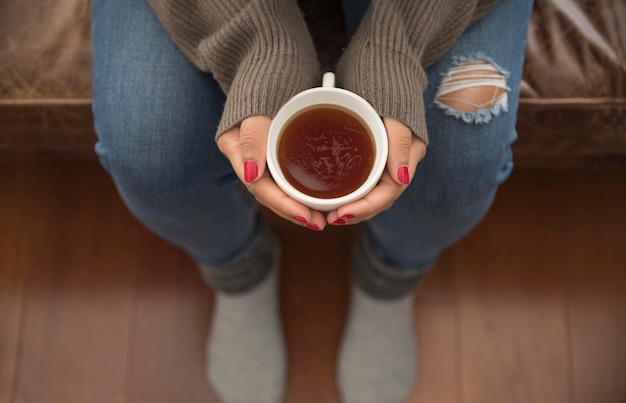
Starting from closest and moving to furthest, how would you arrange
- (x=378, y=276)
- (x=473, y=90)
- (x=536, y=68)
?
(x=473, y=90)
(x=536, y=68)
(x=378, y=276)

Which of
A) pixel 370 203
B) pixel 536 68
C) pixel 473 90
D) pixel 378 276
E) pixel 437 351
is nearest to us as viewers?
pixel 370 203

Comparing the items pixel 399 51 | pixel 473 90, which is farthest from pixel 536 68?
pixel 399 51

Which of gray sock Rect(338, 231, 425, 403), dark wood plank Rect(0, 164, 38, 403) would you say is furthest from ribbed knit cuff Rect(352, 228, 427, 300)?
dark wood plank Rect(0, 164, 38, 403)

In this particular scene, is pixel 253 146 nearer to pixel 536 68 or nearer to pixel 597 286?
pixel 536 68

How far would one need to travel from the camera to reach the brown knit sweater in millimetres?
581

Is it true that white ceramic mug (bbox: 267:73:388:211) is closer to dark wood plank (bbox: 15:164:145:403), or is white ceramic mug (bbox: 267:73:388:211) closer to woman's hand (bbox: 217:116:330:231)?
woman's hand (bbox: 217:116:330:231)

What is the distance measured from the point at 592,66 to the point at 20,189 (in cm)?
114

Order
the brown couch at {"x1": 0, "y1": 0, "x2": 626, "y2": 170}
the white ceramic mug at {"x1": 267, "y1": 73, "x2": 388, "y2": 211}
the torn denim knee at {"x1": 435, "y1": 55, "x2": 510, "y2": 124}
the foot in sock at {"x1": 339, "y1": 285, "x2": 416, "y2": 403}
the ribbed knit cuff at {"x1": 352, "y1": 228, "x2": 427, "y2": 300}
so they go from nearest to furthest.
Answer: the white ceramic mug at {"x1": 267, "y1": 73, "x2": 388, "y2": 211} < the torn denim knee at {"x1": 435, "y1": 55, "x2": 510, "y2": 124} < the brown couch at {"x1": 0, "y1": 0, "x2": 626, "y2": 170} < the ribbed knit cuff at {"x1": 352, "y1": 228, "x2": 427, "y2": 300} < the foot in sock at {"x1": 339, "y1": 285, "x2": 416, "y2": 403}

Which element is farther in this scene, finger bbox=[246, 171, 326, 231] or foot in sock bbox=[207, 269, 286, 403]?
foot in sock bbox=[207, 269, 286, 403]

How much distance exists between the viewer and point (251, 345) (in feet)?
3.49

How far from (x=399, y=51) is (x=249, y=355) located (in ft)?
2.26

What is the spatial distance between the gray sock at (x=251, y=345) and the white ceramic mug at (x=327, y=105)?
0.49 m

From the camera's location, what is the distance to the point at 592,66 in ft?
2.71

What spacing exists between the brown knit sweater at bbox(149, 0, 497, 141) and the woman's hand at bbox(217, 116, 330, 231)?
16mm
